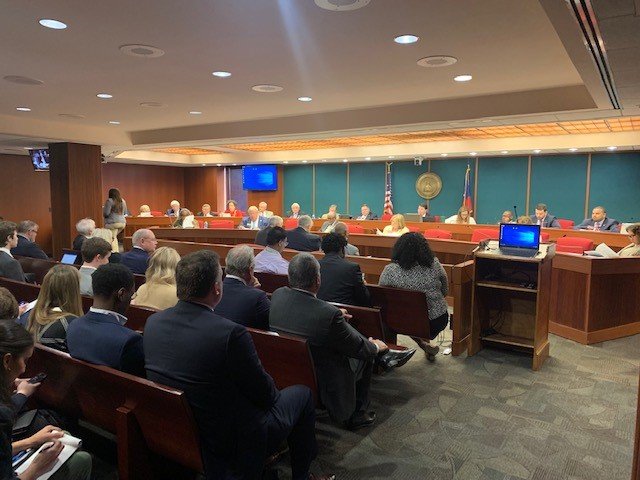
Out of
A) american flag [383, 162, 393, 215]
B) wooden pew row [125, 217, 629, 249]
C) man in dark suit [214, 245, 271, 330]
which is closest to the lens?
man in dark suit [214, 245, 271, 330]

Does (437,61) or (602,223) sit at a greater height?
(437,61)

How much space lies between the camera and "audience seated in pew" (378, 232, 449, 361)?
3.92 metres

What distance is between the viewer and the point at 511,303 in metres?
4.73

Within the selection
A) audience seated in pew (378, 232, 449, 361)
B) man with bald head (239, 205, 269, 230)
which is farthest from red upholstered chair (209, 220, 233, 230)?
audience seated in pew (378, 232, 449, 361)

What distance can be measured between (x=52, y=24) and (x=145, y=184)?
42.2 feet

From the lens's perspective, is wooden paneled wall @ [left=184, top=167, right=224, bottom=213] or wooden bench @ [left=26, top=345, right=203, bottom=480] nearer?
wooden bench @ [left=26, top=345, right=203, bottom=480]

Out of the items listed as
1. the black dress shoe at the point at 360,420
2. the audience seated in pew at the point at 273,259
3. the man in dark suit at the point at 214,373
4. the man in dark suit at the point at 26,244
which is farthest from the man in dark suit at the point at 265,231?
the man in dark suit at the point at 214,373

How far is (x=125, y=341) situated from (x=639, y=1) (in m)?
2.86

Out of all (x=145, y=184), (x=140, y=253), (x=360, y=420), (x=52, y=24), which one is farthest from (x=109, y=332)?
(x=145, y=184)

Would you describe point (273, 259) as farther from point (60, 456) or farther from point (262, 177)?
point (262, 177)

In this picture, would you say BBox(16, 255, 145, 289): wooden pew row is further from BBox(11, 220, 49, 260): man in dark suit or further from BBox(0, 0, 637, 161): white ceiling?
BBox(0, 0, 637, 161): white ceiling

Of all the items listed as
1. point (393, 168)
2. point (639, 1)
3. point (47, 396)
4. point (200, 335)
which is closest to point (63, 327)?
point (47, 396)

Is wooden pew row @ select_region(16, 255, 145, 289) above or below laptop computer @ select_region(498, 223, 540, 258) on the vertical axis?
below

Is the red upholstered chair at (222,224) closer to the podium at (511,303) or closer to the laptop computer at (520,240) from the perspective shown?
the podium at (511,303)
